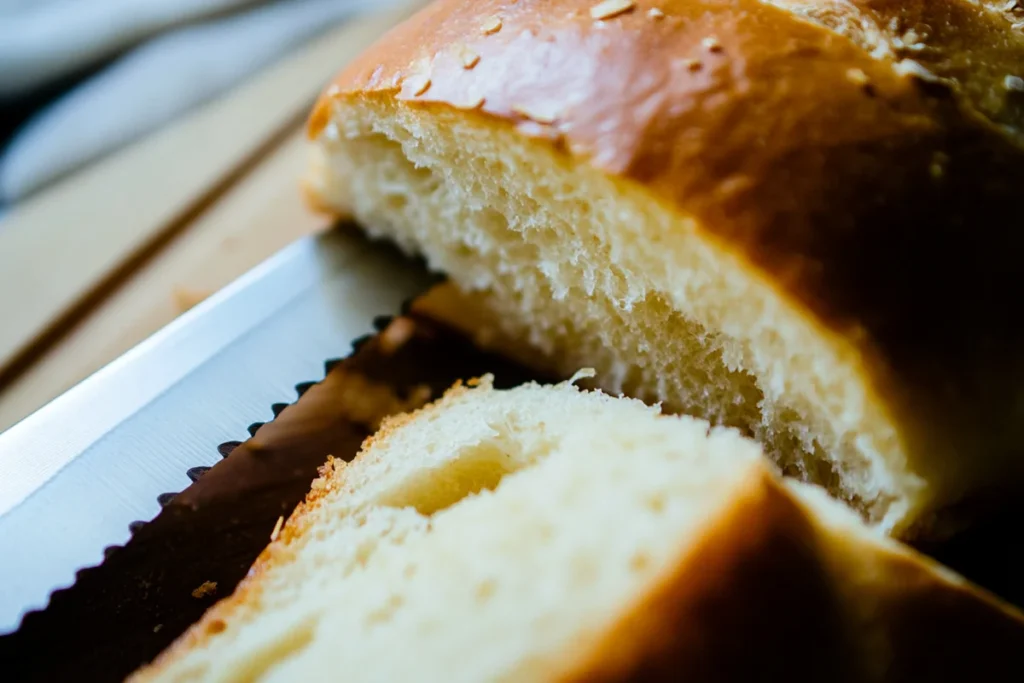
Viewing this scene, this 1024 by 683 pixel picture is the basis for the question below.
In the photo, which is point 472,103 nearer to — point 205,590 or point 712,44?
point 712,44

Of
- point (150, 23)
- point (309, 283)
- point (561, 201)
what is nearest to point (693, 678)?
point (561, 201)

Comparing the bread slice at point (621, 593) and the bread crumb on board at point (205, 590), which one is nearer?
the bread slice at point (621, 593)

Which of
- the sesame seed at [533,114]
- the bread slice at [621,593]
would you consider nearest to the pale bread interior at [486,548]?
the bread slice at [621,593]

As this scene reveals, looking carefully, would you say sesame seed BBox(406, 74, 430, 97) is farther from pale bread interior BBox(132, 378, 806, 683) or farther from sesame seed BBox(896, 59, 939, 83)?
sesame seed BBox(896, 59, 939, 83)

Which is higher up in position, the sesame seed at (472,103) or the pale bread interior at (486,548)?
the sesame seed at (472,103)

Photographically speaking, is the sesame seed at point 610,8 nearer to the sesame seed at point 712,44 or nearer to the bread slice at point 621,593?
the sesame seed at point 712,44

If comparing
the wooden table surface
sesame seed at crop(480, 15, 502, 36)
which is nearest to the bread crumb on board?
the wooden table surface

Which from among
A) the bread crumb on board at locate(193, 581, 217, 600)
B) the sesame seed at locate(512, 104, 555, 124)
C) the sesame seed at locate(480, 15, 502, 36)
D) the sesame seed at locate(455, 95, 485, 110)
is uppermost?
the sesame seed at locate(480, 15, 502, 36)
